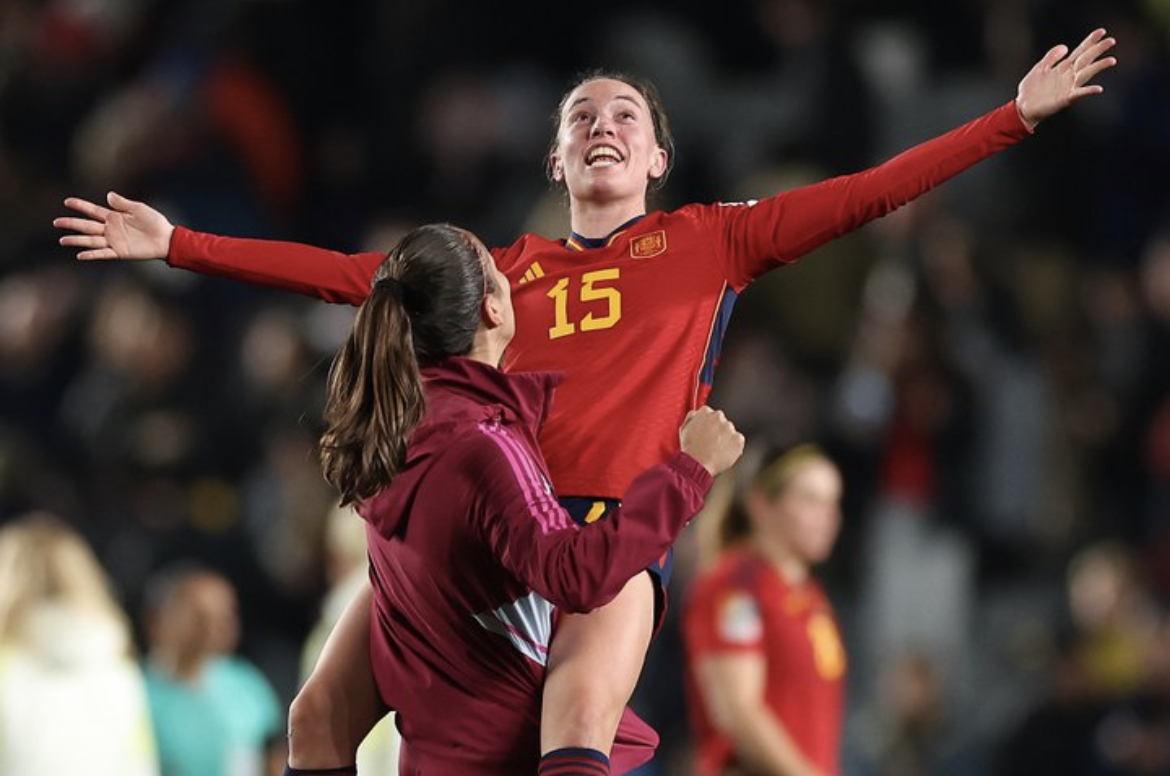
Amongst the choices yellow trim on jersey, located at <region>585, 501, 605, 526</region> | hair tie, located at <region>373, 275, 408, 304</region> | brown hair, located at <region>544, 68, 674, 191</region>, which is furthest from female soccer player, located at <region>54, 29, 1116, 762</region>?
hair tie, located at <region>373, 275, 408, 304</region>

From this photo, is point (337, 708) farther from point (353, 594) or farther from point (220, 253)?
point (353, 594)

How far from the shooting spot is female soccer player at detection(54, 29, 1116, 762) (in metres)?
4.50

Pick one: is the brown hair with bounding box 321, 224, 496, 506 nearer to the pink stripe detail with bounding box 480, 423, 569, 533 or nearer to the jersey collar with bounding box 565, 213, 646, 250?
the pink stripe detail with bounding box 480, 423, 569, 533

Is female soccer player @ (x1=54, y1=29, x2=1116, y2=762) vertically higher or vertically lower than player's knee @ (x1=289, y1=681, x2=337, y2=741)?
higher

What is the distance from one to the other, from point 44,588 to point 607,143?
2.66 metres

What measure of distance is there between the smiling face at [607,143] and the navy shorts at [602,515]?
0.71 meters

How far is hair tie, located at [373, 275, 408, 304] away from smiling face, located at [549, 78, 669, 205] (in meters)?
0.74

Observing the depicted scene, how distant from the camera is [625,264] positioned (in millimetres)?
4785

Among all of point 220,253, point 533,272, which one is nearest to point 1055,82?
point 533,272

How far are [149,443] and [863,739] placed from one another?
332 centimetres

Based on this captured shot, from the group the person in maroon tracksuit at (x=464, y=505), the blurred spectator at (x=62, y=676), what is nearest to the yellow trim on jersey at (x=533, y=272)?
the person in maroon tracksuit at (x=464, y=505)

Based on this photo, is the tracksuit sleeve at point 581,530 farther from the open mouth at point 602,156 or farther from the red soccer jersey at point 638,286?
the open mouth at point 602,156


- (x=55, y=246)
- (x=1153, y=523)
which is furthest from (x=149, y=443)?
(x=1153, y=523)

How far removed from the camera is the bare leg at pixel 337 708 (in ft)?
15.0
